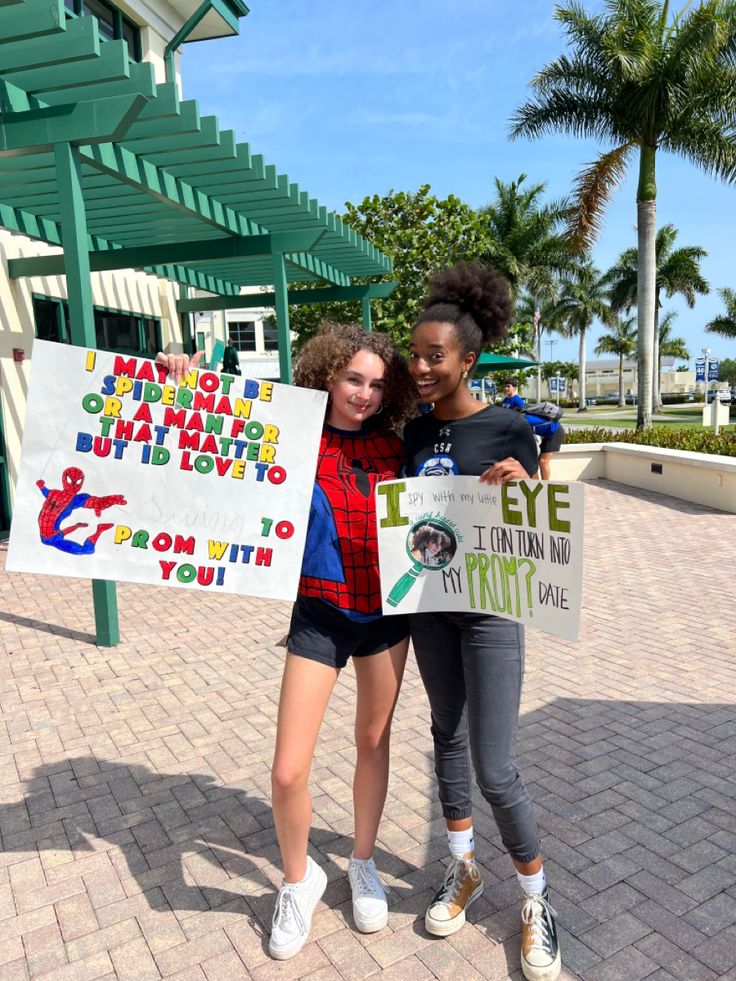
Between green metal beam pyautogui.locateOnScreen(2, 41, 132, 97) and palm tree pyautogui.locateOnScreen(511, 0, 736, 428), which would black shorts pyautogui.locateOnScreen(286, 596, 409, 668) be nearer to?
green metal beam pyautogui.locateOnScreen(2, 41, 132, 97)

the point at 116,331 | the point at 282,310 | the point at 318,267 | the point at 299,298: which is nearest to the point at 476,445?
the point at 282,310

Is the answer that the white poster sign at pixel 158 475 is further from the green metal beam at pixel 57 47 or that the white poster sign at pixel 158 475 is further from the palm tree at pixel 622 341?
the palm tree at pixel 622 341

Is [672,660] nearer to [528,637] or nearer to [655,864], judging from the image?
[528,637]

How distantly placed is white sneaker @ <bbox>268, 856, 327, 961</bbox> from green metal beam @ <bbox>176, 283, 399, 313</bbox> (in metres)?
9.82

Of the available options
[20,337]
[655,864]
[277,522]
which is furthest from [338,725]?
[20,337]

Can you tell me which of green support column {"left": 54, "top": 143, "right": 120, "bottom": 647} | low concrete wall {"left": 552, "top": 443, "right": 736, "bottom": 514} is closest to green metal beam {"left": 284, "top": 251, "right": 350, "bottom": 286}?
green support column {"left": 54, "top": 143, "right": 120, "bottom": 647}

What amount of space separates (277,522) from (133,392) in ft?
2.12

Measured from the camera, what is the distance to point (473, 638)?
2215 mm

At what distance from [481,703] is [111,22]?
38.3 feet

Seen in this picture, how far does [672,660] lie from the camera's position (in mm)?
4918

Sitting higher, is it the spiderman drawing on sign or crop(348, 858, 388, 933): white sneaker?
the spiderman drawing on sign

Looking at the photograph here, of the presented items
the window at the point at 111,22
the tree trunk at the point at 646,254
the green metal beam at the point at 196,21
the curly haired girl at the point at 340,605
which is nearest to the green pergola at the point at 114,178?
the green metal beam at the point at 196,21

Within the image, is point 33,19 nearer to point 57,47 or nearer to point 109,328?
point 57,47

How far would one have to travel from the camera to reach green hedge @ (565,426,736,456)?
1269 centimetres
